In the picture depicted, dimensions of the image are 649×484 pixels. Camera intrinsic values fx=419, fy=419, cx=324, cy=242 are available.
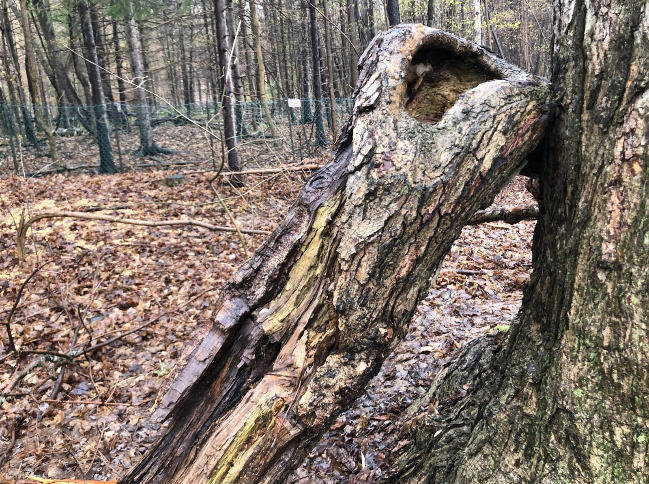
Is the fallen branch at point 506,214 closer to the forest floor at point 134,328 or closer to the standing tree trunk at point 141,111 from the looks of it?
the forest floor at point 134,328

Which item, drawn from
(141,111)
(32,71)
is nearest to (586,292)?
(141,111)

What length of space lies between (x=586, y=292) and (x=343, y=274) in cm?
88

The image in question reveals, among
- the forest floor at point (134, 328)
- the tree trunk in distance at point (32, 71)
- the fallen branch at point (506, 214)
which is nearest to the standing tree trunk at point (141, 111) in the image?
the tree trunk in distance at point (32, 71)

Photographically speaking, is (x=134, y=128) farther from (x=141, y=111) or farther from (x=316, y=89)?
(x=316, y=89)

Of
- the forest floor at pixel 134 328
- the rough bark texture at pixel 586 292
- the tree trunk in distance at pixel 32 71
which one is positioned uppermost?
the tree trunk in distance at pixel 32 71

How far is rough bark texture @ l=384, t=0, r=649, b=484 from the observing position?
1.38 meters

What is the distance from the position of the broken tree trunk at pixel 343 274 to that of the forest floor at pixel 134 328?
0.27m

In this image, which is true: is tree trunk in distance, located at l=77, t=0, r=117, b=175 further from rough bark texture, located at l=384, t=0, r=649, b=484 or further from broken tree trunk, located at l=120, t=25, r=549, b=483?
rough bark texture, located at l=384, t=0, r=649, b=484

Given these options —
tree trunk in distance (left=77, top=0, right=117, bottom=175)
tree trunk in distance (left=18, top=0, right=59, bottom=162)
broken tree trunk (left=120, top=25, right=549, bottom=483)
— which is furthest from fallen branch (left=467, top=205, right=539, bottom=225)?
tree trunk in distance (left=18, top=0, right=59, bottom=162)

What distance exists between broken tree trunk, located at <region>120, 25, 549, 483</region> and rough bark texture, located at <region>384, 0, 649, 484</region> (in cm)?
18

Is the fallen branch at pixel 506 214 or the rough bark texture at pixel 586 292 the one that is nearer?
the rough bark texture at pixel 586 292

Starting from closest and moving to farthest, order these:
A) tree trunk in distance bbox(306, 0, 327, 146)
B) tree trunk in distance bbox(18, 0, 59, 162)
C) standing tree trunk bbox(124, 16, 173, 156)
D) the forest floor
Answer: the forest floor, tree trunk in distance bbox(18, 0, 59, 162), tree trunk in distance bbox(306, 0, 327, 146), standing tree trunk bbox(124, 16, 173, 156)

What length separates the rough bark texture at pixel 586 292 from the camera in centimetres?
138

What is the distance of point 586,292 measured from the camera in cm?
150
